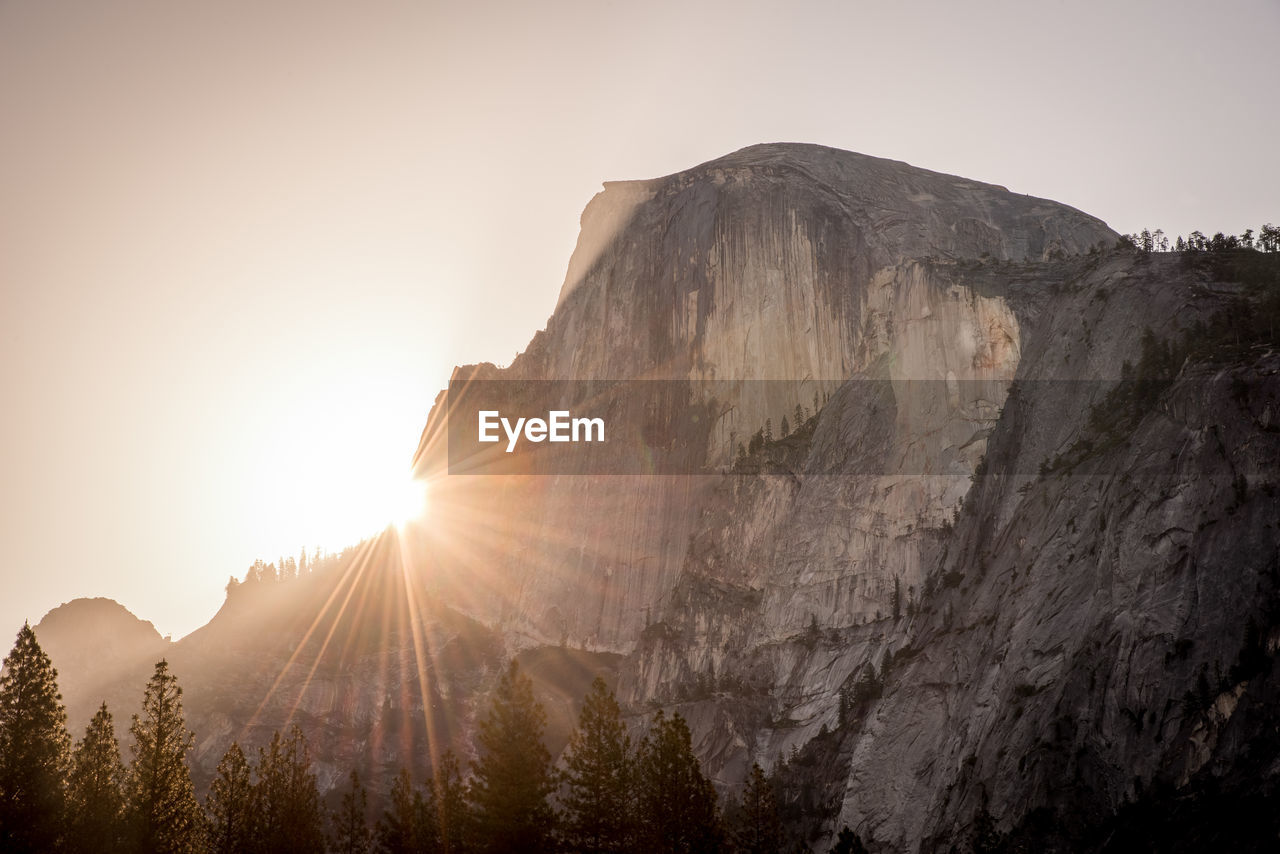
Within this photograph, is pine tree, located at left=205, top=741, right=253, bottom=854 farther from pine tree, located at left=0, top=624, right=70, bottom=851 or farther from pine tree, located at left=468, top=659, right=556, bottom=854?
pine tree, located at left=468, top=659, right=556, bottom=854

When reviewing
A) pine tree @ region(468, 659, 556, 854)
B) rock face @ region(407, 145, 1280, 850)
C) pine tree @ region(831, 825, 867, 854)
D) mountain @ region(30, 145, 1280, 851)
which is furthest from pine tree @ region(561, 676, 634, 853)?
mountain @ region(30, 145, 1280, 851)

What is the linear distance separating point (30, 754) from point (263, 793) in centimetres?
1106

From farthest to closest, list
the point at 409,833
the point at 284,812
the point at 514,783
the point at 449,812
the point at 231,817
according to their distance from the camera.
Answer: the point at 449,812, the point at 409,833, the point at 284,812, the point at 231,817, the point at 514,783

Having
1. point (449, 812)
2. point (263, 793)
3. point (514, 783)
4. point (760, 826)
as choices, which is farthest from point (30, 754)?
point (760, 826)

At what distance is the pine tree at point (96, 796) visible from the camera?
49438 mm

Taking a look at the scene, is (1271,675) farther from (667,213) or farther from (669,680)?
(667,213)

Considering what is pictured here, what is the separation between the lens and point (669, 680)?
123 meters

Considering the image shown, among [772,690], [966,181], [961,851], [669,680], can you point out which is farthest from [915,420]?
[966,181]

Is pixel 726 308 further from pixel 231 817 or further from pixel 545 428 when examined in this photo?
pixel 231 817

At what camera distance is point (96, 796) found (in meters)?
51.7

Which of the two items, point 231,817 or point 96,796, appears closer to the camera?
point 96,796

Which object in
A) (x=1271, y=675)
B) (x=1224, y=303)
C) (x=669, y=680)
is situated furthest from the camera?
(x=669, y=680)

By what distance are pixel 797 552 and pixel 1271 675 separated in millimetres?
60586

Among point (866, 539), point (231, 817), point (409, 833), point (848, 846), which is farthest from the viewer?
point (866, 539)
